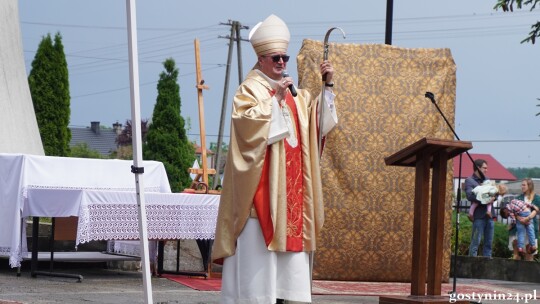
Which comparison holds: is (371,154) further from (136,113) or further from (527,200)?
(136,113)

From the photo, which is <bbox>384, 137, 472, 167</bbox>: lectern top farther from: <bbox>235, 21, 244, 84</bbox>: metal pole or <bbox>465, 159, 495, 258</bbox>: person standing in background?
<bbox>235, 21, 244, 84</bbox>: metal pole

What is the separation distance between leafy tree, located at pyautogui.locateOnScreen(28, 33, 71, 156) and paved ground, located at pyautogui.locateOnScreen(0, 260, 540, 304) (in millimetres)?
17480

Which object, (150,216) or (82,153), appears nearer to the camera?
(150,216)

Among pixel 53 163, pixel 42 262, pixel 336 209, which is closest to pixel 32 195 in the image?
pixel 53 163

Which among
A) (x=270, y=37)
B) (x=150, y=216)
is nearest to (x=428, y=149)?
(x=270, y=37)

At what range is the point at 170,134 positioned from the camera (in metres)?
37.7

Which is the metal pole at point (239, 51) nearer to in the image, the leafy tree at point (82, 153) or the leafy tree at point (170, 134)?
the leafy tree at point (170, 134)

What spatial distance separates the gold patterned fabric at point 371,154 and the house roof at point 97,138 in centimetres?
7305

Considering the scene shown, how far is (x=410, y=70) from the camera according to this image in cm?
1204

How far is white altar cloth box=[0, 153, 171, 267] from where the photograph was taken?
9914mm

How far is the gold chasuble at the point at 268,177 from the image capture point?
6891 mm

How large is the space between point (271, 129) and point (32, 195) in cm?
385

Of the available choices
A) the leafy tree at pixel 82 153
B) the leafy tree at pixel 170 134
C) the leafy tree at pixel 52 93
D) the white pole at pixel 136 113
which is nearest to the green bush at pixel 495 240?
the white pole at pixel 136 113

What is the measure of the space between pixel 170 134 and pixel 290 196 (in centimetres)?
3083
